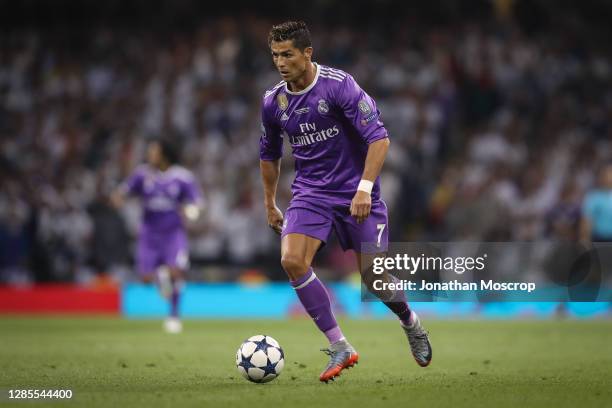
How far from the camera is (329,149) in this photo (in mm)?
8062

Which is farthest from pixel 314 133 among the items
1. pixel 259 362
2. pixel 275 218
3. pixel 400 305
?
pixel 259 362

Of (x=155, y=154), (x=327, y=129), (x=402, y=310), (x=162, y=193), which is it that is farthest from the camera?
(x=162, y=193)

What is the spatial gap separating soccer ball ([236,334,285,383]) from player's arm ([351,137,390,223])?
1.17m

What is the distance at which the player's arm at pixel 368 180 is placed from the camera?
7.67 m

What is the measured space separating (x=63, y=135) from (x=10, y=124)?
1318 mm

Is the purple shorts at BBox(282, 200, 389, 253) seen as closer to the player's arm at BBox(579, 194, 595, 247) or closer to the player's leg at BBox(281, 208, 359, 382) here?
the player's leg at BBox(281, 208, 359, 382)

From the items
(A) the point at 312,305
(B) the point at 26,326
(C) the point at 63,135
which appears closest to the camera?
(A) the point at 312,305

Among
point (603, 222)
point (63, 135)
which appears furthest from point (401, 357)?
point (63, 135)

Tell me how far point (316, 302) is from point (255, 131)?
13505 millimetres

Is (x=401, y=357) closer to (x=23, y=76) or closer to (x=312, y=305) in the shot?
(x=312, y=305)

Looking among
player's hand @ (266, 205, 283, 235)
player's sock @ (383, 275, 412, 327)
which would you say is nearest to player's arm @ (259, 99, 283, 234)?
player's hand @ (266, 205, 283, 235)

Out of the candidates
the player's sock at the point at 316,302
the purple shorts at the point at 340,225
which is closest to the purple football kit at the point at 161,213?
the purple shorts at the point at 340,225

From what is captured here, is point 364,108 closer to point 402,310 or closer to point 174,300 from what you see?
point 402,310

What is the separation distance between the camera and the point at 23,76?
2308 cm
